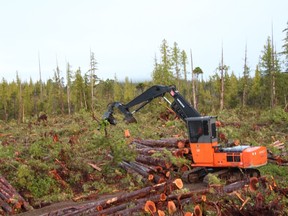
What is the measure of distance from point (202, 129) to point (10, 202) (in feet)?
23.9

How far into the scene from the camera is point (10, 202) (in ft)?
40.4

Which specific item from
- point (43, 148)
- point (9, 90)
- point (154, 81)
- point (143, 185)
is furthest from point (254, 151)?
point (9, 90)

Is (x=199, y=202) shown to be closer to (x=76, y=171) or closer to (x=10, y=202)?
(x=10, y=202)

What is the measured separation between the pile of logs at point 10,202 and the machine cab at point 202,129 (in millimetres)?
6440

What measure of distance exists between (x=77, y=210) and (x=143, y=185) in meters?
4.30

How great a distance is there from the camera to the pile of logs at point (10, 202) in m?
12.0

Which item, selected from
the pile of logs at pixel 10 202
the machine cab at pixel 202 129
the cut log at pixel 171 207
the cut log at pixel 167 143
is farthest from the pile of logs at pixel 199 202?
the cut log at pixel 167 143

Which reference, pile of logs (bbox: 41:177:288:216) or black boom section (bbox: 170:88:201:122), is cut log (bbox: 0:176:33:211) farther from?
black boom section (bbox: 170:88:201:122)

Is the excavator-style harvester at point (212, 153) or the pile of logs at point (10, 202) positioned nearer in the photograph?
the pile of logs at point (10, 202)

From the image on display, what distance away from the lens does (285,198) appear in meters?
10.1

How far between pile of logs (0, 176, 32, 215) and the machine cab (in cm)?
644

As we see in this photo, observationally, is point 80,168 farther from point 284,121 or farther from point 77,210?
point 284,121

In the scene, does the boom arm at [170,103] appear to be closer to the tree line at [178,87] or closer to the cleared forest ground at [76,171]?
the cleared forest ground at [76,171]

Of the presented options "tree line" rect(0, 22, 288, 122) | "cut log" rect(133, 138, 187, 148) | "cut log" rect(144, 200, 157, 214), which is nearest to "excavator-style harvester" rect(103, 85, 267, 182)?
"cut log" rect(133, 138, 187, 148)
